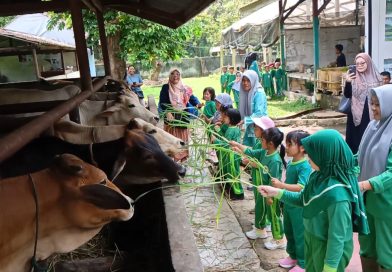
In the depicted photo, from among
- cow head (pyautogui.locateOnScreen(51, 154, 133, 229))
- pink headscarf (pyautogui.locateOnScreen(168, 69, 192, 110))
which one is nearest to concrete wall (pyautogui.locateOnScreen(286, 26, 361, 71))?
pink headscarf (pyautogui.locateOnScreen(168, 69, 192, 110))

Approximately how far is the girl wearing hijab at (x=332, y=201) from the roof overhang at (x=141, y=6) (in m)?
1.95

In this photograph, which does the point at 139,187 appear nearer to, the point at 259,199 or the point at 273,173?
the point at 273,173

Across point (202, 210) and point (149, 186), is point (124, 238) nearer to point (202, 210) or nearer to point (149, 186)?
point (149, 186)

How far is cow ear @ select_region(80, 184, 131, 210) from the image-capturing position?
1818 mm

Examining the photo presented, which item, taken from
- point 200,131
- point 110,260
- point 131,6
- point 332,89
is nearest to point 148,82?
point 332,89

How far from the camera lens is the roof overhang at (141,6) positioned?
4711 millimetres

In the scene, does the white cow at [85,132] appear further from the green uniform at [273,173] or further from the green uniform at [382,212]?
the green uniform at [382,212]

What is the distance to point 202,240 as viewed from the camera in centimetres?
434

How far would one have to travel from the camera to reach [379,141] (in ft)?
10.3

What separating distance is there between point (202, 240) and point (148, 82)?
73.8 ft


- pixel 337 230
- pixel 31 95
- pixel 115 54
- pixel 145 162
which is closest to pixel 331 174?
pixel 337 230

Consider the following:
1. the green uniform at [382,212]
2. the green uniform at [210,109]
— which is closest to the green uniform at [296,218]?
the green uniform at [382,212]

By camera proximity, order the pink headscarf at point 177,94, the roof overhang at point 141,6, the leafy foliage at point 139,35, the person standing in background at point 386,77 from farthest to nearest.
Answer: the leafy foliage at point 139,35 < the pink headscarf at point 177,94 < the person standing in background at point 386,77 < the roof overhang at point 141,6

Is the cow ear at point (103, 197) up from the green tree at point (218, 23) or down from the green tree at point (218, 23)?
down
